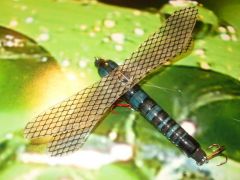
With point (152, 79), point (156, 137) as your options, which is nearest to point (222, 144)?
point (156, 137)

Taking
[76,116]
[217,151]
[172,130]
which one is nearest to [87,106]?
[76,116]

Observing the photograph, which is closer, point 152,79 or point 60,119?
point 60,119

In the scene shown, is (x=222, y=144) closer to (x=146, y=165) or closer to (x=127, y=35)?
(x=146, y=165)

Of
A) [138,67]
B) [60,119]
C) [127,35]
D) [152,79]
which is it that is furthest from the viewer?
[127,35]

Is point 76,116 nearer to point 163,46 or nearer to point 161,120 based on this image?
point 161,120

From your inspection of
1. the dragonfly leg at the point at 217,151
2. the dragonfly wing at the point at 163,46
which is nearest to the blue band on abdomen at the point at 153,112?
the dragonfly wing at the point at 163,46

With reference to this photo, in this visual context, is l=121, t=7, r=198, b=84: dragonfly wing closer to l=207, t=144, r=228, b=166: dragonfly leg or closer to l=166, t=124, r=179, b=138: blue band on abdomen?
l=166, t=124, r=179, b=138: blue band on abdomen
